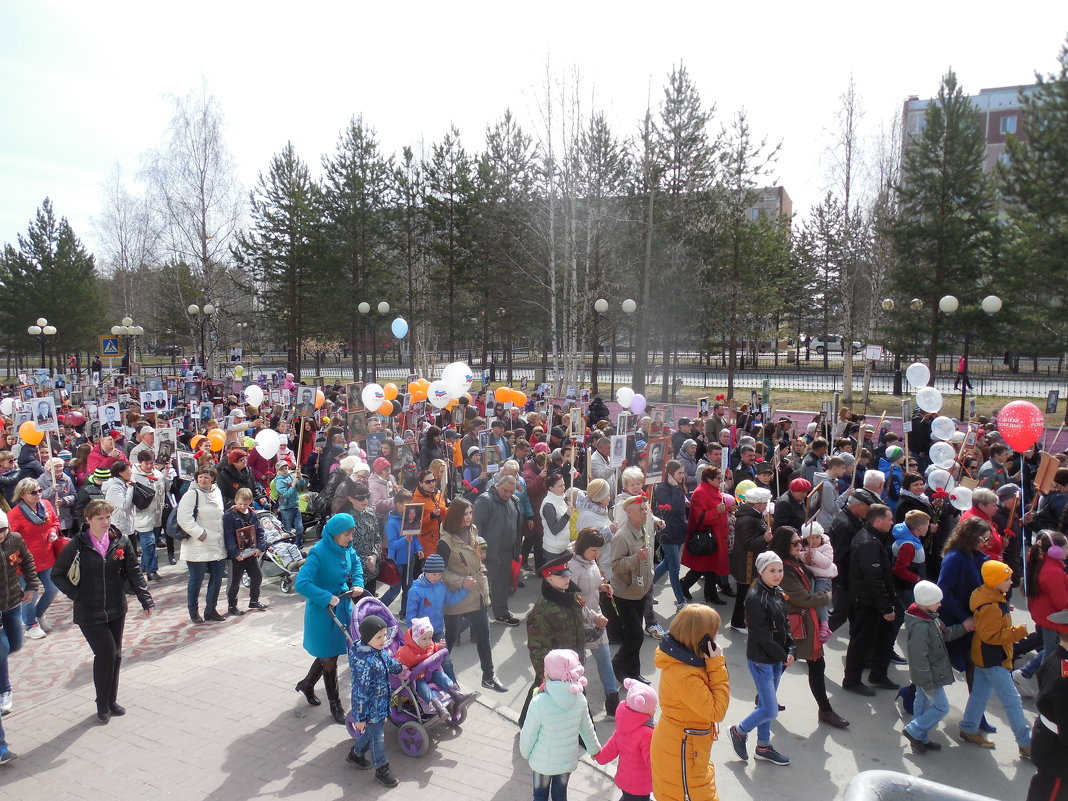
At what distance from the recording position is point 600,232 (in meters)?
26.2

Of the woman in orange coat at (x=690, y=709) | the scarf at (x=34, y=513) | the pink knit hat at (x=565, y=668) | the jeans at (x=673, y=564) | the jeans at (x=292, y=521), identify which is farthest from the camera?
the jeans at (x=292, y=521)

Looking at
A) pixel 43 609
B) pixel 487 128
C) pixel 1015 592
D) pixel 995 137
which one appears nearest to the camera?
pixel 43 609

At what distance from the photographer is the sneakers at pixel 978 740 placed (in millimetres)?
5266

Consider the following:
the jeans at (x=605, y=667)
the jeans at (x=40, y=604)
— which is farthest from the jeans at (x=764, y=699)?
the jeans at (x=40, y=604)

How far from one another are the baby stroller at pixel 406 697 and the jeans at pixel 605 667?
1154mm

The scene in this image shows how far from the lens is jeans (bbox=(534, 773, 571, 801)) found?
3977 mm

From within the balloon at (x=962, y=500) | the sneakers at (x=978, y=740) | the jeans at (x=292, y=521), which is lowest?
the sneakers at (x=978, y=740)

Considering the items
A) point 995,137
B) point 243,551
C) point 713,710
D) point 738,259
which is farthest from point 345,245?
point 995,137

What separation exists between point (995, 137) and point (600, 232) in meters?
63.0

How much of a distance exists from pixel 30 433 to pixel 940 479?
40.0 feet

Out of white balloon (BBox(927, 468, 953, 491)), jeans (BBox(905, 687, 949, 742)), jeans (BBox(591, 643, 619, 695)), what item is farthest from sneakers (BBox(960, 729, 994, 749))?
white balloon (BBox(927, 468, 953, 491))

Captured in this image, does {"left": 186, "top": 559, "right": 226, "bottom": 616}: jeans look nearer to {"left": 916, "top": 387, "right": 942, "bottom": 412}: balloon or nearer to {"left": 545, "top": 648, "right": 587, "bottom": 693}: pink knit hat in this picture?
{"left": 545, "top": 648, "right": 587, "bottom": 693}: pink knit hat

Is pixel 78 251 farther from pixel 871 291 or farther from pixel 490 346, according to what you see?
pixel 871 291

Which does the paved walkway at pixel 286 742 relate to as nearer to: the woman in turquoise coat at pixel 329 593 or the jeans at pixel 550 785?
the woman in turquoise coat at pixel 329 593
